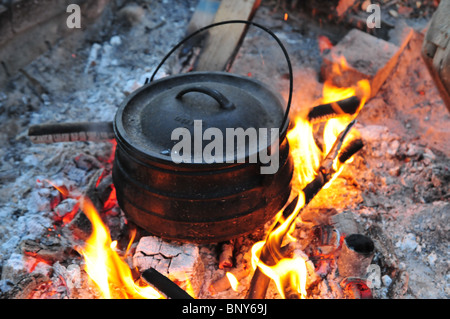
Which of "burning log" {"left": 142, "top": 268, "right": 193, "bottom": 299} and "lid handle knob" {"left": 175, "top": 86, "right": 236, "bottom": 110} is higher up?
"lid handle knob" {"left": 175, "top": 86, "right": 236, "bottom": 110}

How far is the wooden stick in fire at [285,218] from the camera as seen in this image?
2162 millimetres

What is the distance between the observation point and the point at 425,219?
8.97ft

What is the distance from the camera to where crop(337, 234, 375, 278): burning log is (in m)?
2.24

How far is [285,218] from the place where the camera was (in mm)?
2412

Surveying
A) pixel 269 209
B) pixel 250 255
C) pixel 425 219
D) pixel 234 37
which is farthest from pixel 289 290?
pixel 234 37

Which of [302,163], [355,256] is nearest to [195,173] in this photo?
[355,256]

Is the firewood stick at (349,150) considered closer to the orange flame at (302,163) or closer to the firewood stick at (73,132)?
the orange flame at (302,163)

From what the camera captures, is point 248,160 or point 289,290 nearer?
point 248,160

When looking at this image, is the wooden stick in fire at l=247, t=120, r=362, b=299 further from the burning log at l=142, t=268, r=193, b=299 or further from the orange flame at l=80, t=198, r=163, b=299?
the orange flame at l=80, t=198, r=163, b=299

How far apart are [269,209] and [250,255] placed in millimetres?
409

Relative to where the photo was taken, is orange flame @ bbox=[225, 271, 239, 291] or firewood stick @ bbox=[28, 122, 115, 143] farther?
firewood stick @ bbox=[28, 122, 115, 143]

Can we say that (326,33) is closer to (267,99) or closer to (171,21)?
(171,21)

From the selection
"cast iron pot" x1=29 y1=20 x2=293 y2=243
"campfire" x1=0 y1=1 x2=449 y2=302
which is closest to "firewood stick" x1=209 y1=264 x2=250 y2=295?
"campfire" x1=0 y1=1 x2=449 y2=302

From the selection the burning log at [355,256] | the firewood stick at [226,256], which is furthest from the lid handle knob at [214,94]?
the burning log at [355,256]
